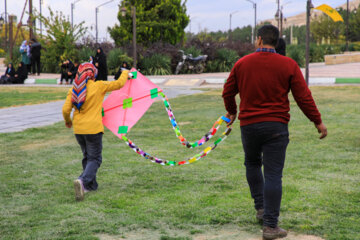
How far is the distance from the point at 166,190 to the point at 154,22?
27.7 metres

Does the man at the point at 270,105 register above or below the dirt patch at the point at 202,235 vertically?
above

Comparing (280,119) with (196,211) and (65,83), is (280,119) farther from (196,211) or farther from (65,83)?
(65,83)

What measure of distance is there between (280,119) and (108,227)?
179 centimetres

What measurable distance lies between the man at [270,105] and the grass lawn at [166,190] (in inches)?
19.1

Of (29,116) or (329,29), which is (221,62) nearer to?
(29,116)

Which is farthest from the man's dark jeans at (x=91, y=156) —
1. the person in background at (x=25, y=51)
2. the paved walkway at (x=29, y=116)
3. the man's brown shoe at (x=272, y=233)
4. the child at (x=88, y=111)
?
the person in background at (x=25, y=51)

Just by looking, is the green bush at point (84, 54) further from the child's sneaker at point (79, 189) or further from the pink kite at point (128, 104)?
the child's sneaker at point (79, 189)

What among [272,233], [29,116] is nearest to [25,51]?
[29,116]

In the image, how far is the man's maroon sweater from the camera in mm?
3945

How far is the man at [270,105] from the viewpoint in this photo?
3947mm

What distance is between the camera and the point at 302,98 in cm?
400

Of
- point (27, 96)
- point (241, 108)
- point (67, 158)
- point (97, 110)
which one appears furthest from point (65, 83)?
point (241, 108)

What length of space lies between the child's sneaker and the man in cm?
204

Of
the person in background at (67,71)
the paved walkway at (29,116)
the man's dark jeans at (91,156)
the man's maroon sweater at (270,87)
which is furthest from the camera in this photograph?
the person in background at (67,71)
